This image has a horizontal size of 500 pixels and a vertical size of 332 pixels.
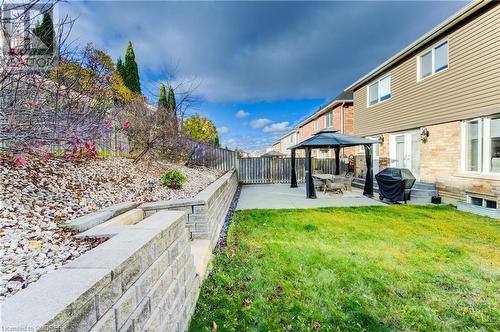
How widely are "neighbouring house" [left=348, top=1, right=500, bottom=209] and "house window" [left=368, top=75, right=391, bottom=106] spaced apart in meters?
0.16

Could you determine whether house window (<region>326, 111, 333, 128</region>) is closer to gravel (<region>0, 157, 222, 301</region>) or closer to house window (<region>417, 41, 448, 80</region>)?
house window (<region>417, 41, 448, 80</region>)

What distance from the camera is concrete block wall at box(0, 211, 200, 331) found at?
3.19 feet

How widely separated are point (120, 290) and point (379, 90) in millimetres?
14337

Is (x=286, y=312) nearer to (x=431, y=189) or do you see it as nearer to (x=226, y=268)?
(x=226, y=268)

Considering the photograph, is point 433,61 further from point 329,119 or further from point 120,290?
point 120,290

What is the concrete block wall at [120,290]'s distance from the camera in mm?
972

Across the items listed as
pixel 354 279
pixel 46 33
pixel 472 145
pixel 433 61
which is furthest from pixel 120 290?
pixel 433 61

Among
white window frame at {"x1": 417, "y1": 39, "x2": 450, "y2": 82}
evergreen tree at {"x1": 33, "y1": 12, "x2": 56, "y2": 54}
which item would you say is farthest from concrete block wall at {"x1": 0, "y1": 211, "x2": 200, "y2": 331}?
white window frame at {"x1": 417, "y1": 39, "x2": 450, "y2": 82}

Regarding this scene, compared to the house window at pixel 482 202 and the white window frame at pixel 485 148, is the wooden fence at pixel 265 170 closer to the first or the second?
the house window at pixel 482 202

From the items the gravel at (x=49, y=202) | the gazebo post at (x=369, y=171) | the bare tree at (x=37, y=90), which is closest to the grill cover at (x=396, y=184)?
the gazebo post at (x=369, y=171)

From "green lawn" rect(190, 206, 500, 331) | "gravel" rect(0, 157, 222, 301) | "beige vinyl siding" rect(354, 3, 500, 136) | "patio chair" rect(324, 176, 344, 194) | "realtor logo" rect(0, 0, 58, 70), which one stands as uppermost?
"beige vinyl siding" rect(354, 3, 500, 136)

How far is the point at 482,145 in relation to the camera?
7211mm

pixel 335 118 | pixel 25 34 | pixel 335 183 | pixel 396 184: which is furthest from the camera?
pixel 335 118

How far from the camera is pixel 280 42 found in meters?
12.3
